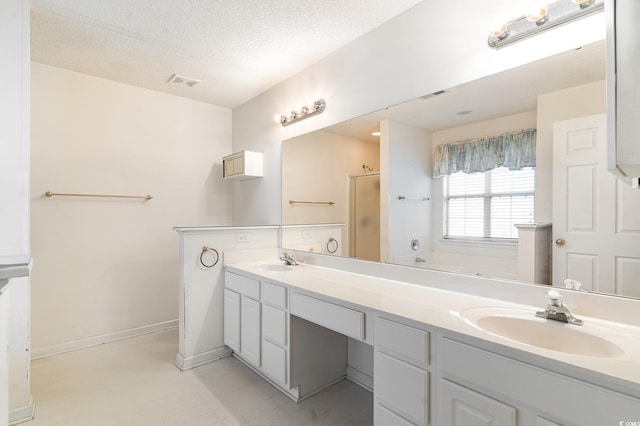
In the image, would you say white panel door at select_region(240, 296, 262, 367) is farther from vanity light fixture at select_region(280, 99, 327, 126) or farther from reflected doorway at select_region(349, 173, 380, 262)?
vanity light fixture at select_region(280, 99, 327, 126)

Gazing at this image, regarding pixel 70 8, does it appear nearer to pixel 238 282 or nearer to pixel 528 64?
pixel 238 282

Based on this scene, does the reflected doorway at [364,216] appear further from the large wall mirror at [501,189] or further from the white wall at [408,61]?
the white wall at [408,61]

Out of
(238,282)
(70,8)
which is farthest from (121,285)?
(70,8)

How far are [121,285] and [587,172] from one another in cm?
370

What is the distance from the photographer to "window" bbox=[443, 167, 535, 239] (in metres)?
1.53

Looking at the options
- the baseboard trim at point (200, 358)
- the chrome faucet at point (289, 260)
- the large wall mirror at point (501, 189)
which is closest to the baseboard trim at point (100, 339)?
the baseboard trim at point (200, 358)

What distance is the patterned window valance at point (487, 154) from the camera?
1.51m

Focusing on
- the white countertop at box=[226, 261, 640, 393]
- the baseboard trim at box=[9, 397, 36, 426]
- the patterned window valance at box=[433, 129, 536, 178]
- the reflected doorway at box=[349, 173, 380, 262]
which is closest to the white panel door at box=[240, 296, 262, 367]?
the white countertop at box=[226, 261, 640, 393]

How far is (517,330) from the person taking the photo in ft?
4.27

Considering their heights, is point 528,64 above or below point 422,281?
above

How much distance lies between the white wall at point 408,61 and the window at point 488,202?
54cm

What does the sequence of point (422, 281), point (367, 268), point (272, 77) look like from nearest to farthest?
point (422, 281)
point (367, 268)
point (272, 77)

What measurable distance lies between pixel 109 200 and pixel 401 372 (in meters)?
3.06

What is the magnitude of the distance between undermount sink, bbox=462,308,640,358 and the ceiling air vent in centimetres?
302
